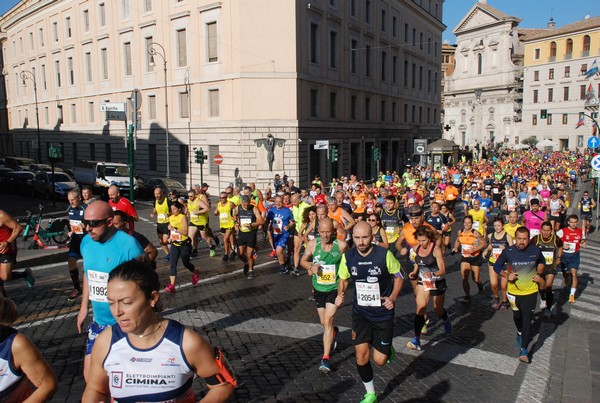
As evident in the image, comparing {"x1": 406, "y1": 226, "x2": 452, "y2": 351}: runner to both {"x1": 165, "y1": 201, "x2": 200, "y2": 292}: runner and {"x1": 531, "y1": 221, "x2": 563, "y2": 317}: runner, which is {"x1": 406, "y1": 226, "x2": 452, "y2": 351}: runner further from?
{"x1": 165, "y1": 201, "x2": 200, "y2": 292}: runner

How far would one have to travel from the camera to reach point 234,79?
3173 centimetres

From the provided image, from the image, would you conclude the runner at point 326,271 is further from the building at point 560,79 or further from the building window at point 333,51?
the building at point 560,79

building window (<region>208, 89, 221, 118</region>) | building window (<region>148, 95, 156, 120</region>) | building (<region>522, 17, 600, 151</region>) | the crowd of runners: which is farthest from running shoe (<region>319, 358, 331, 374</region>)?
building (<region>522, 17, 600, 151</region>)

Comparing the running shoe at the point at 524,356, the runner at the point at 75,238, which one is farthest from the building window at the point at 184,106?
the running shoe at the point at 524,356

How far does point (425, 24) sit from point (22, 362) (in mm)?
58046

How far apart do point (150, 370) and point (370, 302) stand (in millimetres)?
3064

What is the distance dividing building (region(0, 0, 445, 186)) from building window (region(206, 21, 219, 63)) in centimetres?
10

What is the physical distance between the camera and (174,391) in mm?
2697

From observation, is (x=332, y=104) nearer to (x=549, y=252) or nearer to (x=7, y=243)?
(x=549, y=252)

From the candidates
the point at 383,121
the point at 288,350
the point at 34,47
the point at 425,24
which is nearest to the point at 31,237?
the point at 288,350

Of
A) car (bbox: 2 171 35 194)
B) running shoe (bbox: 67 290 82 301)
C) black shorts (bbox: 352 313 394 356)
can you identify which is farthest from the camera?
car (bbox: 2 171 35 194)

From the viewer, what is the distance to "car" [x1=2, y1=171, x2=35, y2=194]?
97.7 ft

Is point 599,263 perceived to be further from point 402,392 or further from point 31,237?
point 31,237

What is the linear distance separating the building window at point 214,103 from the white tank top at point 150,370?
1232 inches
